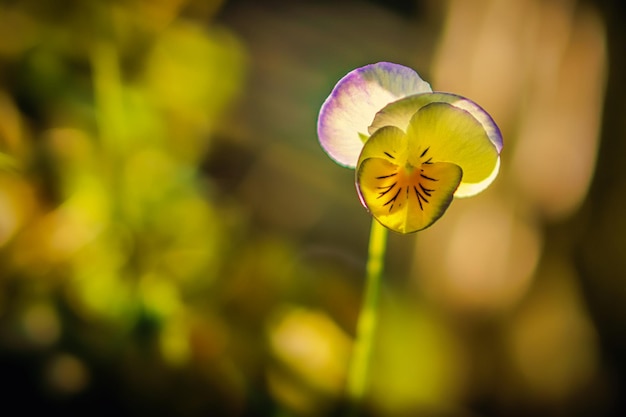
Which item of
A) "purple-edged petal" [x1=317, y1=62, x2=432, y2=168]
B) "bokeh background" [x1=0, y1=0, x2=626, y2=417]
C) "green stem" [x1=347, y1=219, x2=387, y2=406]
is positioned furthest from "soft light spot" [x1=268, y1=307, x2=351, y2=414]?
"purple-edged petal" [x1=317, y1=62, x2=432, y2=168]

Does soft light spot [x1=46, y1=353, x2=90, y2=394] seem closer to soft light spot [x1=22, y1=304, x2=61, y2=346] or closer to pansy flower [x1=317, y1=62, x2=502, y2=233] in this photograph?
soft light spot [x1=22, y1=304, x2=61, y2=346]

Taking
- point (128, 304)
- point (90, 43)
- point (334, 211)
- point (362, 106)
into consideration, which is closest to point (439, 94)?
point (362, 106)

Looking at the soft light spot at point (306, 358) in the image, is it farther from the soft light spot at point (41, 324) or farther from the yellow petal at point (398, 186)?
the yellow petal at point (398, 186)

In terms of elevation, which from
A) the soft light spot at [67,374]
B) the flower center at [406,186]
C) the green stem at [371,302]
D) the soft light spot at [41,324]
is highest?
the flower center at [406,186]

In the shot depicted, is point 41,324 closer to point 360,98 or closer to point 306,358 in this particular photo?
point 306,358

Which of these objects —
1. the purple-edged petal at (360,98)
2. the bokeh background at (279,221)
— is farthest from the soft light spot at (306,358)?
the purple-edged petal at (360,98)

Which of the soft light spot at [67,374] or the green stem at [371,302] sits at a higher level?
the green stem at [371,302]

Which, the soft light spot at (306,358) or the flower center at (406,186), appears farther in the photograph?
the soft light spot at (306,358)
